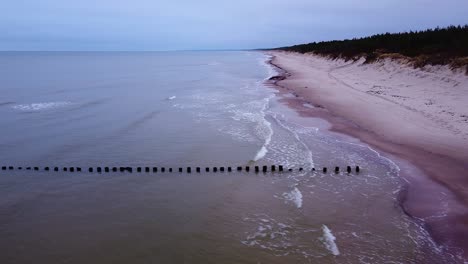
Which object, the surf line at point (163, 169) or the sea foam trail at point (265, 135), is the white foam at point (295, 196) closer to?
the surf line at point (163, 169)

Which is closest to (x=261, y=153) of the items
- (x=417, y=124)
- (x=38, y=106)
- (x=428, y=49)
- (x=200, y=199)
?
(x=200, y=199)

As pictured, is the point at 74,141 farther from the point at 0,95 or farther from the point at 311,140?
the point at 0,95

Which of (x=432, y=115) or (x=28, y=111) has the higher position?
(x=432, y=115)

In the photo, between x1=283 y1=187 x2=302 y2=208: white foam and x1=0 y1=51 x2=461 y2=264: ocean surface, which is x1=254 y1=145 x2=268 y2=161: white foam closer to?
x1=0 y1=51 x2=461 y2=264: ocean surface

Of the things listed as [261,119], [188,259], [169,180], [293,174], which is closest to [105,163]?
[169,180]

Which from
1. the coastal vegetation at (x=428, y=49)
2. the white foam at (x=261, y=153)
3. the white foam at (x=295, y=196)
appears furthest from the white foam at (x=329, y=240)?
the coastal vegetation at (x=428, y=49)

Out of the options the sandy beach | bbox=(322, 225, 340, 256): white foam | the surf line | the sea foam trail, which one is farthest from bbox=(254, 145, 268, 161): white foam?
bbox=(322, 225, 340, 256): white foam

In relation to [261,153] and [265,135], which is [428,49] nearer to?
[265,135]
